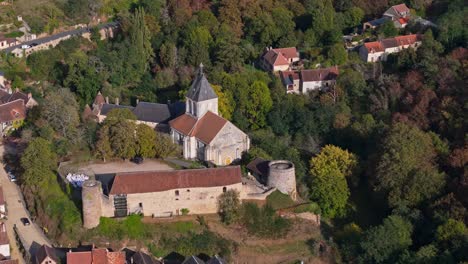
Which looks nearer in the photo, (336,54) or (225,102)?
(225,102)

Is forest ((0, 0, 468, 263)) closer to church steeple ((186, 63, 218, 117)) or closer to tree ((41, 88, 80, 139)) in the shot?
tree ((41, 88, 80, 139))

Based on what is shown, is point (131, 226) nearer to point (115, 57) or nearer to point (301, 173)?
point (301, 173)

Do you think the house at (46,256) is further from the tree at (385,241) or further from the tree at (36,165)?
the tree at (385,241)

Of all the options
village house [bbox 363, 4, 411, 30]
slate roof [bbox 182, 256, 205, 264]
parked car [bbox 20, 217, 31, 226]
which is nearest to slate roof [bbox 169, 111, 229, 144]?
slate roof [bbox 182, 256, 205, 264]

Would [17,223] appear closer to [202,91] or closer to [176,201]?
[176,201]

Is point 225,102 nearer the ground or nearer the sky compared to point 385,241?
nearer the sky

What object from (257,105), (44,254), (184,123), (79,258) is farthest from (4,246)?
(257,105)
